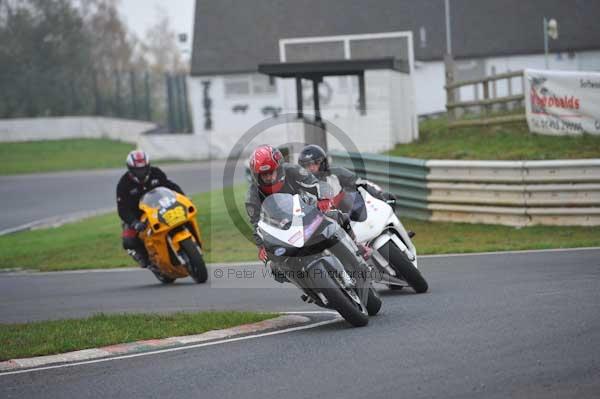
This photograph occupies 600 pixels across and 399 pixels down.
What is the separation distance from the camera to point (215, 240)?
19.6 m

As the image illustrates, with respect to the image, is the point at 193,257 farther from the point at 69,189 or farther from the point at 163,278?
the point at 69,189

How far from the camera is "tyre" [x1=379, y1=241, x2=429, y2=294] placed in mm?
10391

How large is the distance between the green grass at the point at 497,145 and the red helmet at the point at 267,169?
33.3 ft

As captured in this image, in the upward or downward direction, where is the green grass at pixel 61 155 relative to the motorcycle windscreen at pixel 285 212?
downward

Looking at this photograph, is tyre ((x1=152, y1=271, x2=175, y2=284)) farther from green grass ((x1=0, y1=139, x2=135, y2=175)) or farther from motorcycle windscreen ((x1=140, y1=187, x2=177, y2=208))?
green grass ((x1=0, y1=139, x2=135, y2=175))

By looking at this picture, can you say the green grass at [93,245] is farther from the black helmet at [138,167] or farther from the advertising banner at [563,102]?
the advertising banner at [563,102]

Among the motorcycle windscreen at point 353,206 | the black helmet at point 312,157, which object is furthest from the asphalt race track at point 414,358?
the black helmet at point 312,157

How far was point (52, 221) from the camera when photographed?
2628cm

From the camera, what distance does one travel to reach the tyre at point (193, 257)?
13570mm

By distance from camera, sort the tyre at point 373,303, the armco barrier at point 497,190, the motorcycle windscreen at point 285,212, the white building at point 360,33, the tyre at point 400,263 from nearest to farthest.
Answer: the motorcycle windscreen at point 285,212 < the tyre at point 373,303 < the tyre at point 400,263 < the armco barrier at point 497,190 < the white building at point 360,33

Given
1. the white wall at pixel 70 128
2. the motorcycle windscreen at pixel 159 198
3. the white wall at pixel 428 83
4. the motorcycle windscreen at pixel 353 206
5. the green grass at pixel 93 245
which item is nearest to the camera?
the motorcycle windscreen at pixel 353 206

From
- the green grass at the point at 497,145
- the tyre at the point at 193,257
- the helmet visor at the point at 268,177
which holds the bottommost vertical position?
the tyre at the point at 193,257

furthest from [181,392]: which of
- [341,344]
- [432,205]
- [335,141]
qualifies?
[335,141]

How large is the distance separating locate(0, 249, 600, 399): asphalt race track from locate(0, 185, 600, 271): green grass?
4472 millimetres
